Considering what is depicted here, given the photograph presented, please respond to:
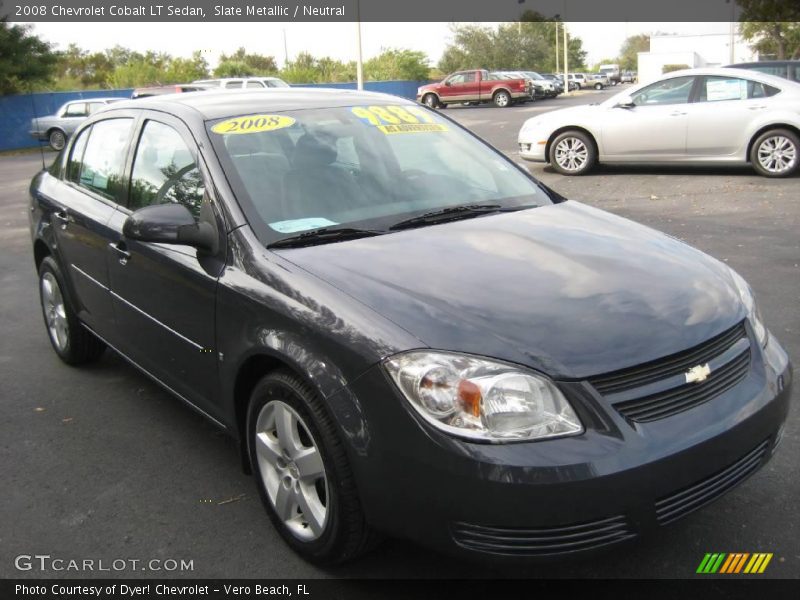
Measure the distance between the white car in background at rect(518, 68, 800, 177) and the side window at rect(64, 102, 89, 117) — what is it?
1846 cm

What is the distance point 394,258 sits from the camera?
287 cm

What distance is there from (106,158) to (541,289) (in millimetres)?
2799

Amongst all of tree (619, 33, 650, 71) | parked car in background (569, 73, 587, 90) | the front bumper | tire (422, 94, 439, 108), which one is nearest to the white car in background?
the front bumper

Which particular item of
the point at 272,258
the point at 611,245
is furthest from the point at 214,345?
the point at 611,245

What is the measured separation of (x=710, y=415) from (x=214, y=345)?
1849mm

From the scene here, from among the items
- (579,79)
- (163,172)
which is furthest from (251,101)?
(579,79)

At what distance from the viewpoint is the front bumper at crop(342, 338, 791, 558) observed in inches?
86.8

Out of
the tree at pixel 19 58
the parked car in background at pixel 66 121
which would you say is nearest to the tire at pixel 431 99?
the tree at pixel 19 58

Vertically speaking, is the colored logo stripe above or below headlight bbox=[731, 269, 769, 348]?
below

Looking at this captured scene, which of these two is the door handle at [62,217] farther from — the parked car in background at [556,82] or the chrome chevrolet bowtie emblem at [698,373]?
the parked car in background at [556,82]

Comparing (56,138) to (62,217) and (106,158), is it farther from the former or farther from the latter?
(106,158)

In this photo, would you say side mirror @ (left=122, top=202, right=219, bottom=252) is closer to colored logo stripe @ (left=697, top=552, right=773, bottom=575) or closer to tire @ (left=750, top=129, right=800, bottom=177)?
colored logo stripe @ (left=697, top=552, right=773, bottom=575)

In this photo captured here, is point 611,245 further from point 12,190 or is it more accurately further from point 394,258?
point 12,190

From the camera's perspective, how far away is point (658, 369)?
2412 millimetres
